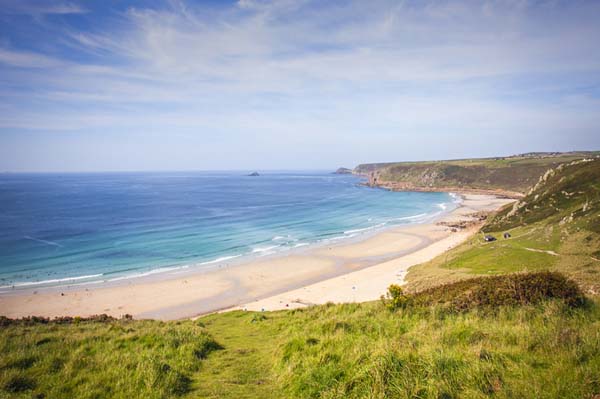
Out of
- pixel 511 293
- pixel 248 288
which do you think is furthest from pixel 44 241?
pixel 511 293

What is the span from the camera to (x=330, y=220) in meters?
84.5

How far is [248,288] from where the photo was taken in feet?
127

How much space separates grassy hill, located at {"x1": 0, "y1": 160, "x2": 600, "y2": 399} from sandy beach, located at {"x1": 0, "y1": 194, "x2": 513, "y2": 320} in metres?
17.8

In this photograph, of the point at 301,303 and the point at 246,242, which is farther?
the point at 246,242

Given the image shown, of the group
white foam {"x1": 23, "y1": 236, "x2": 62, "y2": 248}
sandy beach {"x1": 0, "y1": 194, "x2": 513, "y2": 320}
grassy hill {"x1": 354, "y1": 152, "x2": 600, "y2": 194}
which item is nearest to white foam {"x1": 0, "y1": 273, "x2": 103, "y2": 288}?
sandy beach {"x1": 0, "y1": 194, "x2": 513, "y2": 320}

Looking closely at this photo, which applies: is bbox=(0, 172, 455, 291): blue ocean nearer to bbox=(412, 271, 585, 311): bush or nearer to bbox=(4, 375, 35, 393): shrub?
bbox=(4, 375, 35, 393): shrub

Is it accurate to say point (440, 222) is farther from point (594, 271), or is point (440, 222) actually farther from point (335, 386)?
point (335, 386)

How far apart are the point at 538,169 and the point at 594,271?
14447cm

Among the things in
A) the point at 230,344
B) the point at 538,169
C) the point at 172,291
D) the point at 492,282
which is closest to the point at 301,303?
the point at 172,291

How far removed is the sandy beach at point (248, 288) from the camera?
106 feet

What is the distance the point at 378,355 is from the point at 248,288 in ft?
109

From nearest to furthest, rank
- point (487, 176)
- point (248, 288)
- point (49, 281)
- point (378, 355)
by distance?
point (378, 355)
point (248, 288)
point (49, 281)
point (487, 176)

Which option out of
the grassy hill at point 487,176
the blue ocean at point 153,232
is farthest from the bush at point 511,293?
the grassy hill at point 487,176

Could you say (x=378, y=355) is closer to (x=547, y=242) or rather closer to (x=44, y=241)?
(x=547, y=242)
